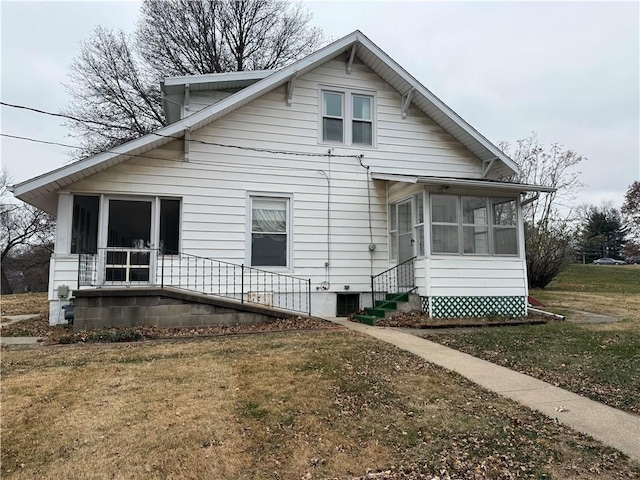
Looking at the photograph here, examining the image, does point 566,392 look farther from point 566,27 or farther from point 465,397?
point 566,27

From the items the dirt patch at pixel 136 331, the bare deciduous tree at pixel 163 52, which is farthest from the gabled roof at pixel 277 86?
the bare deciduous tree at pixel 163 52

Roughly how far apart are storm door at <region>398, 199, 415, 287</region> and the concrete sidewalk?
3828 mm

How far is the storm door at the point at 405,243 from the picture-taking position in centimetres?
1097

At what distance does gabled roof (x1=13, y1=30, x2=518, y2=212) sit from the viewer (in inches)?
368

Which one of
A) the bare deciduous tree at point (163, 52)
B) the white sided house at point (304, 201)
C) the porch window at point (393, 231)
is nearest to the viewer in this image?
the white sided house at point (304, 201)

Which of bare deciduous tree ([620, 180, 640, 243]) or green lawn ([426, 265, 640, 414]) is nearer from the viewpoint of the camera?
green lawn ([426, 265, 640, 414])

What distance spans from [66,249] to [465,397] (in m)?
8.82

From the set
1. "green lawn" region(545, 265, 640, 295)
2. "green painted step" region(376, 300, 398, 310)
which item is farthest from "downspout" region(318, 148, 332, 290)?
"green lawn" region(545, 265, 640, 295)

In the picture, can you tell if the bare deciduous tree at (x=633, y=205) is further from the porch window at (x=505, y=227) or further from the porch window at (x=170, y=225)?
the porch window at (x=170, y=225)

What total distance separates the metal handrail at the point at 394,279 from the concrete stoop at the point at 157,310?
305 centimetres

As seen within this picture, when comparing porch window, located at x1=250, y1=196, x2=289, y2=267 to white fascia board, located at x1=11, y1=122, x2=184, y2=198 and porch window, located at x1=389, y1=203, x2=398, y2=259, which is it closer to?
white fascia board, located at x1=11, y1=122, x2=184, y2=198

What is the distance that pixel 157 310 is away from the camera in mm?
8883

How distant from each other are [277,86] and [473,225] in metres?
Answer: 5.92

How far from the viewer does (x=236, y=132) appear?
431 inches
